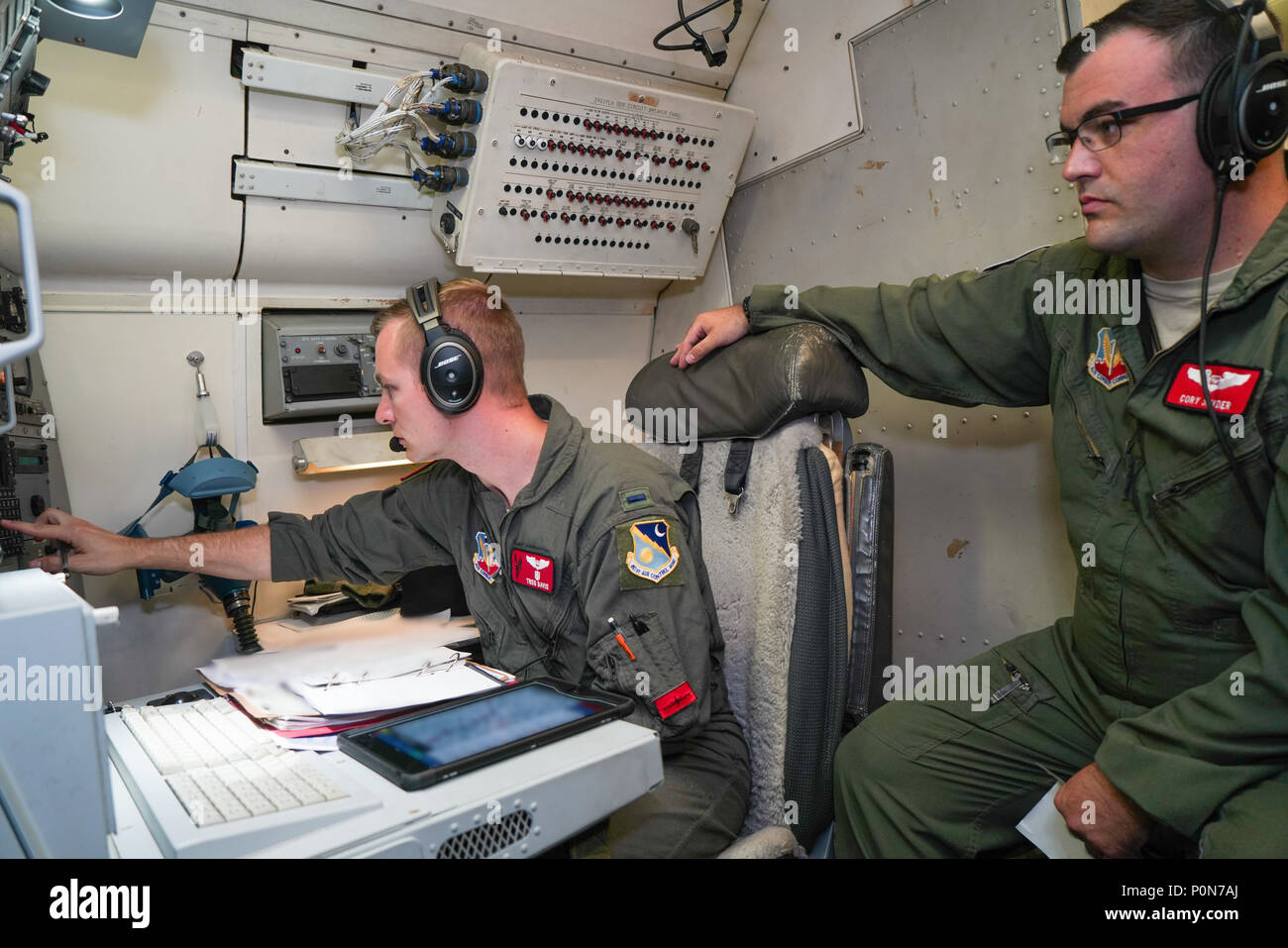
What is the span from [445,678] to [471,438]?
20.1 inches

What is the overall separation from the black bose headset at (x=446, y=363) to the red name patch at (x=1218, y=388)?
1160 mm

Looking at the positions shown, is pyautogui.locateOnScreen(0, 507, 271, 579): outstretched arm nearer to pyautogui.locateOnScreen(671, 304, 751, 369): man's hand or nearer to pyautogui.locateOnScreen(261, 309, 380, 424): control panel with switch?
pyautogui.locateOnScreen(261, 309, 380, 424): control panel with switch

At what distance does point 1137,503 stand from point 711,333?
0.91 meters

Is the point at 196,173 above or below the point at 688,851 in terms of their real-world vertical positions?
above

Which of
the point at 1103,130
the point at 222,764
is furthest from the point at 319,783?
the point at 1103,130

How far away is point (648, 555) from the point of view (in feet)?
4.94

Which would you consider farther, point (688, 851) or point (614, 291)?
point (614, 291)

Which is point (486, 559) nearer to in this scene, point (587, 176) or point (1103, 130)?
point (587, 176)

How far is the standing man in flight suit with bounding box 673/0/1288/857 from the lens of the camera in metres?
1.18

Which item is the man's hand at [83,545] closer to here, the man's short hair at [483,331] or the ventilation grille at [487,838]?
the man's short hair at [483,331]

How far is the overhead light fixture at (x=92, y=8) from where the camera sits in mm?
1386

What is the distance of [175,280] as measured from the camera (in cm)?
202

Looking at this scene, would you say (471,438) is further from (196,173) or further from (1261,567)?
(1261,567)
